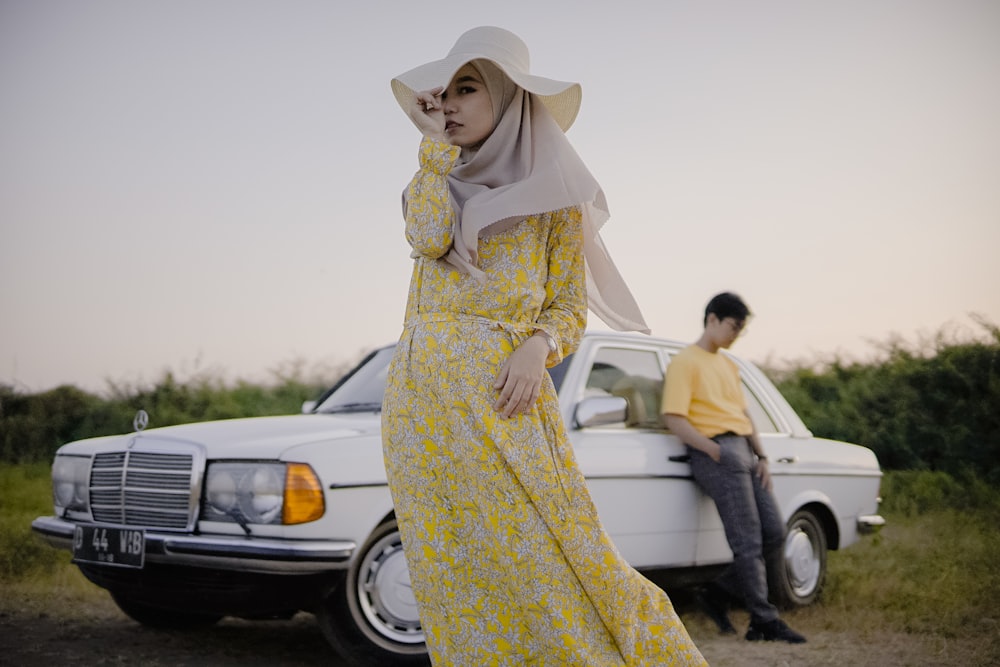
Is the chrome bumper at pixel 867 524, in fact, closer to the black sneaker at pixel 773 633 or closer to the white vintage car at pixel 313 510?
the white vintage car at pixel 313 510

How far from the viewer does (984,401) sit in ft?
41.1

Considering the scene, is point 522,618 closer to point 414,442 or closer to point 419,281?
point 414,442

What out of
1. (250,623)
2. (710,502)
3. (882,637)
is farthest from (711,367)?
(250,623)

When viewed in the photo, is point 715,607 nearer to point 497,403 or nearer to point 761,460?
point 761,460

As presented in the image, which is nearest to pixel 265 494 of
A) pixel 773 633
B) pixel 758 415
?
pixel 773 633

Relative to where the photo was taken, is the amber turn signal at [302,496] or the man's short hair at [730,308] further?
the man's short hair at [730,308]

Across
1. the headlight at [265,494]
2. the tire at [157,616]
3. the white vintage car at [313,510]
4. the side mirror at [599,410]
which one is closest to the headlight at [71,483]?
the white vintage car at [313,510]

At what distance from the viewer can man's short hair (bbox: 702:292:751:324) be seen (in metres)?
5.93

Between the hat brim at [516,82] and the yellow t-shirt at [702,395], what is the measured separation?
298 cm

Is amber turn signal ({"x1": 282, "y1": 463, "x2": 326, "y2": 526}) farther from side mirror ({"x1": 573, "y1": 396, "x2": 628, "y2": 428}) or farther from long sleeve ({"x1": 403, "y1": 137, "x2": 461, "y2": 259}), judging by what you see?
long sleeve ({"x1": 403, "y1": 137, "x2": 461, "y2": 259})

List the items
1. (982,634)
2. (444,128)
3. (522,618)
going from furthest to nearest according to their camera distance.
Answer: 1. (982,634)
2. (444,128)
3. (522,618)

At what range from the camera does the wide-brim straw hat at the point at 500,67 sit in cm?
269

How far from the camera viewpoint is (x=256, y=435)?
15.3 ft

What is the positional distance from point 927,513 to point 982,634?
6180 millimetres
